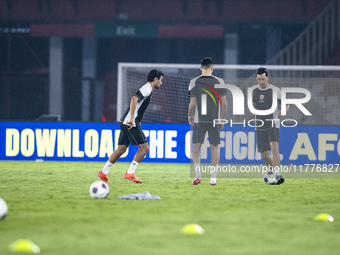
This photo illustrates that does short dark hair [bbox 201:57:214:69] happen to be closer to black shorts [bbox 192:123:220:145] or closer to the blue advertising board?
black shorts [bbox 192:123:220:145]

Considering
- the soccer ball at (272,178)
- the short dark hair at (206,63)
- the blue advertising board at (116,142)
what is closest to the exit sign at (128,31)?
the blue advertising board at (116,142)

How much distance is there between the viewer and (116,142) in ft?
44.8

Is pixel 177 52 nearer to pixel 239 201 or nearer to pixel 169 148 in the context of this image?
pixel 169 148

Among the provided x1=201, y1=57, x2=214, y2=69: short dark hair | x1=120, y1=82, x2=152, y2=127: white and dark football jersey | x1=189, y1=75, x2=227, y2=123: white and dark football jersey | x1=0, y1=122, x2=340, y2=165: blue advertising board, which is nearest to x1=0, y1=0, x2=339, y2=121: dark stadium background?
x1=0, y1=122, x2=340, y2=165: blue advertising board

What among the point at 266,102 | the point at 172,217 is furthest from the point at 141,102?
the point at 172,217

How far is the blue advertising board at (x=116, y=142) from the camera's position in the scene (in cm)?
1333

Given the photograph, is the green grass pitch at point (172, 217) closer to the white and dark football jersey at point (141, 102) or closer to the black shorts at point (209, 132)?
the black shorts at point (209, 132)

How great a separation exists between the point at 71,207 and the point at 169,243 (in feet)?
6.93

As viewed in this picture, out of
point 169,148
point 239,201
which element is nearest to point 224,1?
point 169,148

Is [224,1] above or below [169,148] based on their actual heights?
above

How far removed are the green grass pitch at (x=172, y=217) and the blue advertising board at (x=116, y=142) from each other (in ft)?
12.8

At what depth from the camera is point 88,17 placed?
72.6ft

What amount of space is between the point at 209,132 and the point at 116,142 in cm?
544

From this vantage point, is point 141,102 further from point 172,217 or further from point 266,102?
point 172,217
